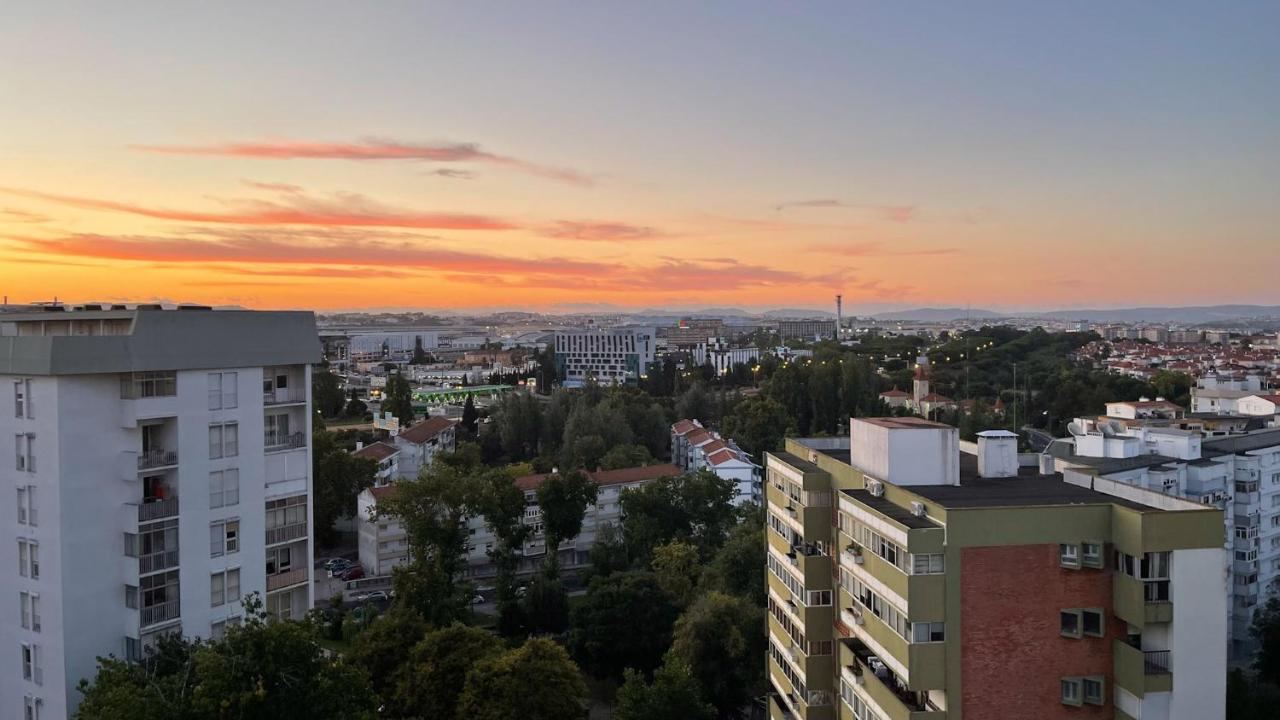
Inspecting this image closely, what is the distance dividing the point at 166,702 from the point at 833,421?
4432 cm

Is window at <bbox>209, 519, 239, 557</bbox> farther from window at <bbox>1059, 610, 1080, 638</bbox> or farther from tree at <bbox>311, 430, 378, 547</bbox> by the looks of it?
tree at <bbox>311, 430, 378, 547</bbox>

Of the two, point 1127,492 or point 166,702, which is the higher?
point 1127,492

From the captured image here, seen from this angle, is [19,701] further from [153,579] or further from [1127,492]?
[1127,492]

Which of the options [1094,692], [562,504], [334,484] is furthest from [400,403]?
[1094,692]

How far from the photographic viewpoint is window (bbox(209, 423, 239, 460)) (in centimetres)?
1355

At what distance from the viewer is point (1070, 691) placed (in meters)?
10.5

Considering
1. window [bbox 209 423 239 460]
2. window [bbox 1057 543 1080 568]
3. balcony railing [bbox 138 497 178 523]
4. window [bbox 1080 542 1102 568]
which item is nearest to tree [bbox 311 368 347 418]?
window [bbox 209 423 239 460]

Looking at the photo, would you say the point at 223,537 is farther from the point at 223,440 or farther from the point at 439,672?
the point at 439,672

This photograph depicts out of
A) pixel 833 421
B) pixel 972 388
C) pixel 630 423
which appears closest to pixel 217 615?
pixel 630 423

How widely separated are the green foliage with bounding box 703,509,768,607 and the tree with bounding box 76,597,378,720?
44.1ft

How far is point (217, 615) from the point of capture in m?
13.4

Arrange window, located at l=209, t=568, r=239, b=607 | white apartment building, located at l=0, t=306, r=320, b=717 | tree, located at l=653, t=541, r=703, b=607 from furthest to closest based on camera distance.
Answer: tree, located at l=653, t=541, r=703, b=607
window, located at l=209, t=568, r=239, b=607
white apartment building, located at l=0, t=306, r=320, b=717

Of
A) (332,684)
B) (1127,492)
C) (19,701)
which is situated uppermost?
(1127,492)

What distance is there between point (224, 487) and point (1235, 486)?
2430 cm
